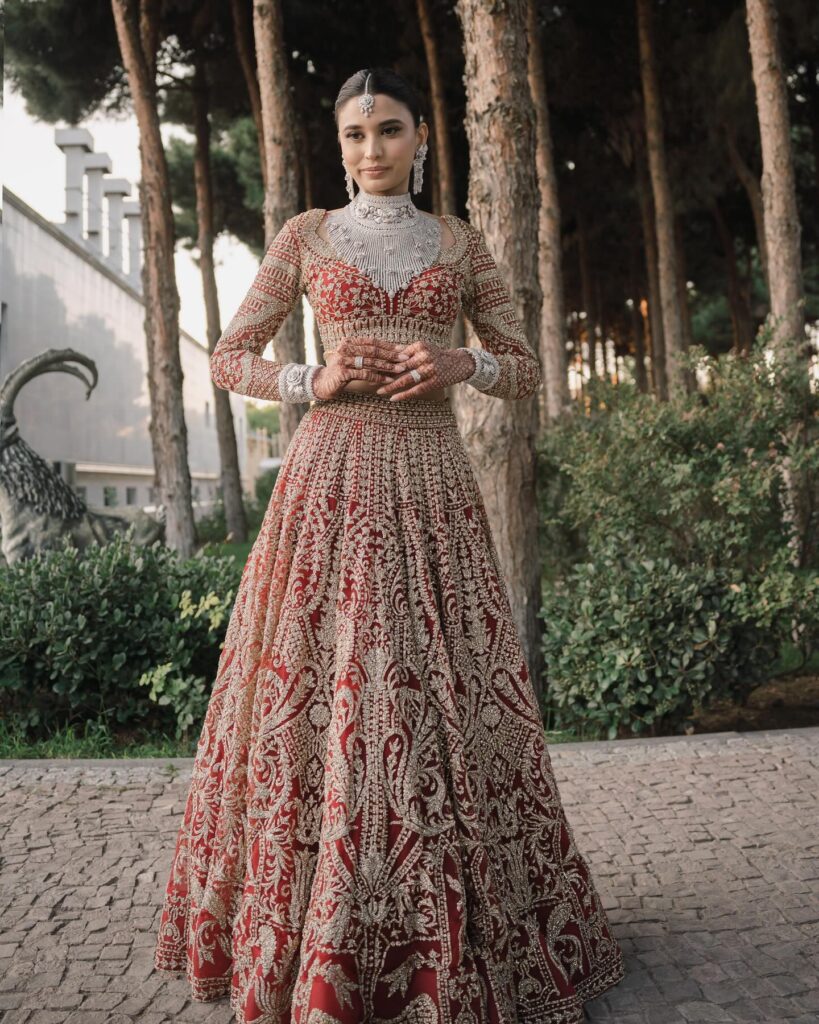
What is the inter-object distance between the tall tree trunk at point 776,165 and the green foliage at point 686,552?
2002mm

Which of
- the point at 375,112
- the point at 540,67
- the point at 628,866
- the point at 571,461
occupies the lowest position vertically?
the point at 628,866

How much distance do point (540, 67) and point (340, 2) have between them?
4527 mm

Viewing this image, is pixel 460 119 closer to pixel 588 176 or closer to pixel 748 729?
pixel 588 176

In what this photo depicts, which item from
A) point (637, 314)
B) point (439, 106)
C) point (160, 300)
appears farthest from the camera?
point (637, 314)

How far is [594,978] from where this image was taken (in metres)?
2.68

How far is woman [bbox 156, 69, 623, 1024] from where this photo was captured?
229 cm

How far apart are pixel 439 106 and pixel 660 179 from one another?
3074mm

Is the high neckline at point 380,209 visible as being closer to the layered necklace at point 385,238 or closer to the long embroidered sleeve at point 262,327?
the layered necklace at point 385,238

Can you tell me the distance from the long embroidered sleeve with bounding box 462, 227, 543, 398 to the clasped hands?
312 mm


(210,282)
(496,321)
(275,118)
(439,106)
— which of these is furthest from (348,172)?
(210,282)

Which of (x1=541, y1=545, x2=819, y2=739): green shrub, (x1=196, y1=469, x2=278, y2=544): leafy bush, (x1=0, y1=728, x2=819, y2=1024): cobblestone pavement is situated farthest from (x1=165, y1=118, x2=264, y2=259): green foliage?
(x1=0, y1=728, x2=819, y2=1024): cobblestone pavement

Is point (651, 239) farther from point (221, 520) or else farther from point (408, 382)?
point (408, 382)

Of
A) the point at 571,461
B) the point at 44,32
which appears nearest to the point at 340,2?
the point at 44,32

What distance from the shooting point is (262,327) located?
2641 millimetres
